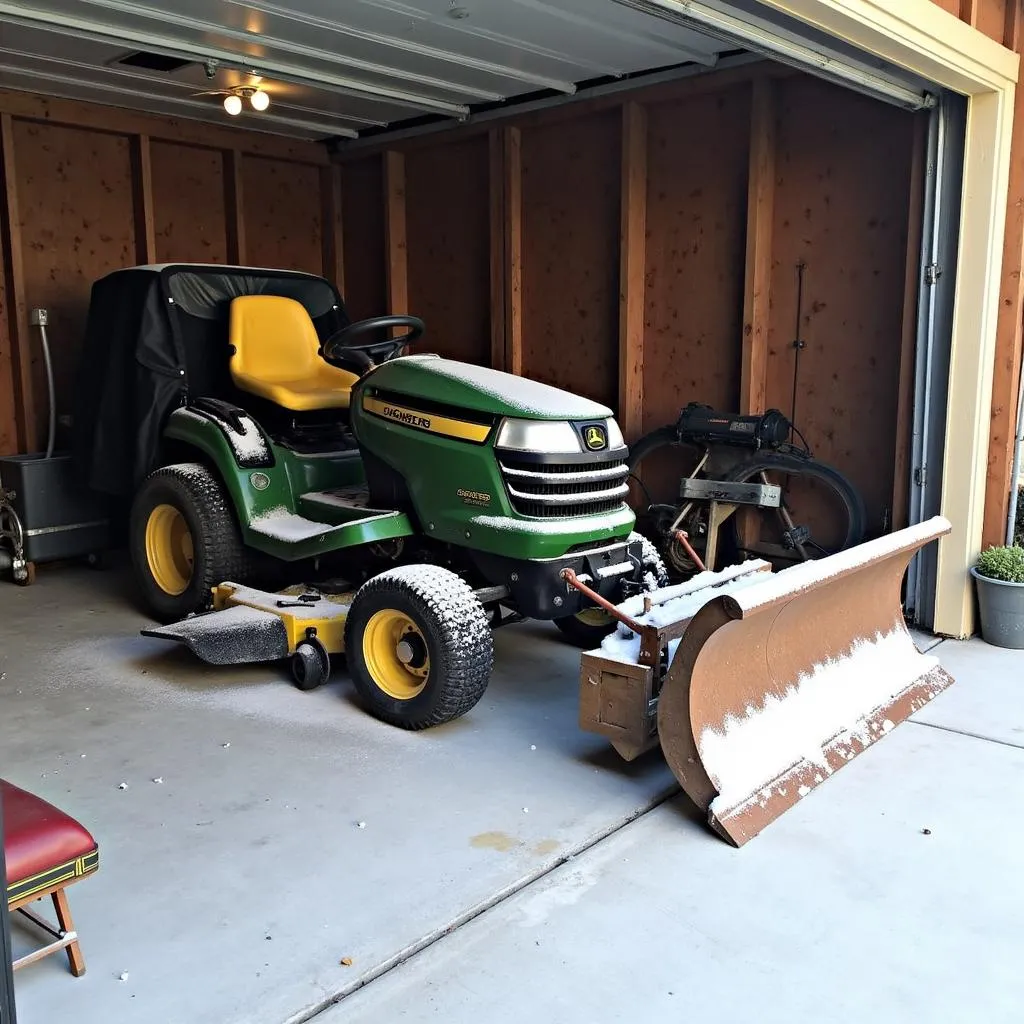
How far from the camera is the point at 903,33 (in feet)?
11.0

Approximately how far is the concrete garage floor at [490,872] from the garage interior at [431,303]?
Answer: 2cm

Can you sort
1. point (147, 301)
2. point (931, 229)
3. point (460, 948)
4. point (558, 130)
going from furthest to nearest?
point (558, 130) → point (147, 301) → point (931, 229) → point (460, 948)

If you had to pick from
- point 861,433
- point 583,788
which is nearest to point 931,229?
point 861,433

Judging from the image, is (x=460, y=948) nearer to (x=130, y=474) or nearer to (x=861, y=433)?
(x=130, y=474)

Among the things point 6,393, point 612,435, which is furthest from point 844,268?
point 6,393

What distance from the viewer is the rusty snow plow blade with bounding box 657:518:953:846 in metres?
2.66

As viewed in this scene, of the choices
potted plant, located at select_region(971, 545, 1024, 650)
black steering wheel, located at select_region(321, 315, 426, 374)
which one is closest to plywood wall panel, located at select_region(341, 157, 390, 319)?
black steering wheel, located at select_region(321, 315, 426, 374)

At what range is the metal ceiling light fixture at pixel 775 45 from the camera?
2908 mm

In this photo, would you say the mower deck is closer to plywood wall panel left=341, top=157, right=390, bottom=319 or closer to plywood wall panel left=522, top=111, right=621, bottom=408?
plywood wall panel left=522, top=111, right=621, bottom=408

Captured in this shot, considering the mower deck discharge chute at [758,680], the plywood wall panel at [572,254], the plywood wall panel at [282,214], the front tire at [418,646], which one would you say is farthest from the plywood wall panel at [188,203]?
the mower deck discharge chute at [758,680]

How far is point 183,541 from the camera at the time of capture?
15.1ft

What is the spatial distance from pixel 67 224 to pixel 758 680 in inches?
203

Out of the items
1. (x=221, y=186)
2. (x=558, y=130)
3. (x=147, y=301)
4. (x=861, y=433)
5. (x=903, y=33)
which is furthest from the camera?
(x=221, y=186)

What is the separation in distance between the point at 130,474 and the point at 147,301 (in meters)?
0.79
